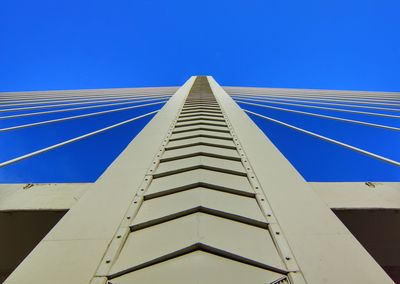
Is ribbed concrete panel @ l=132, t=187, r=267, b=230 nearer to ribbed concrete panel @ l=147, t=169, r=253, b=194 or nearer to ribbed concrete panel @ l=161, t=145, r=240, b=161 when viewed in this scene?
ribbed concrete panel @ l=147, t=169, r=253, b=194

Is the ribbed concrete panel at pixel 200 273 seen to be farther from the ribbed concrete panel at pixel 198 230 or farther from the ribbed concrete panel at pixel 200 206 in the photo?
the ribbed concrete panel at pixel 200 206

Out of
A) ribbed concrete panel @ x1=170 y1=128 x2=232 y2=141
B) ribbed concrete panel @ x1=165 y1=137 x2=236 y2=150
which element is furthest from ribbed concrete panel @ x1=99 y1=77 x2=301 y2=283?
ribbed concrete panel @ x1=170 y1=128 x2=232 y2=141

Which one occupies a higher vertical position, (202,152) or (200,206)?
(202,152)

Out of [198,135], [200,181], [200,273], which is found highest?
[198,135]

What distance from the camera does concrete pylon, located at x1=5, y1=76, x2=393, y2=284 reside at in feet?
3.76

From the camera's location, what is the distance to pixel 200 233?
1.35 m

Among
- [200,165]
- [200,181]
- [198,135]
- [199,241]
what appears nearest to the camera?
[199,241]

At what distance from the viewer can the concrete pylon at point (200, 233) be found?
115 cm

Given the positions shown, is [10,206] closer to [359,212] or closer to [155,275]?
[155,275]

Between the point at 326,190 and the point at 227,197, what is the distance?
3.77 ft

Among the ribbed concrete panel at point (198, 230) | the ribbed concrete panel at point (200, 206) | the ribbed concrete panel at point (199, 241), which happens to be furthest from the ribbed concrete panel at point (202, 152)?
the ribbed concrete panel at point (199, 241)

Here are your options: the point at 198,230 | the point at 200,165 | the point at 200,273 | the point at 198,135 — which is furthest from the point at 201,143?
the point at 200,273

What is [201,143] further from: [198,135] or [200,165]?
[200,165]

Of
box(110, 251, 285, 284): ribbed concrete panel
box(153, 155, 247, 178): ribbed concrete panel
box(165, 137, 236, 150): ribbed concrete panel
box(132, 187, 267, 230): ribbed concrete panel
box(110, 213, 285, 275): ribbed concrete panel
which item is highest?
box(165, 137, 236, 150): ribbed concrete panel
